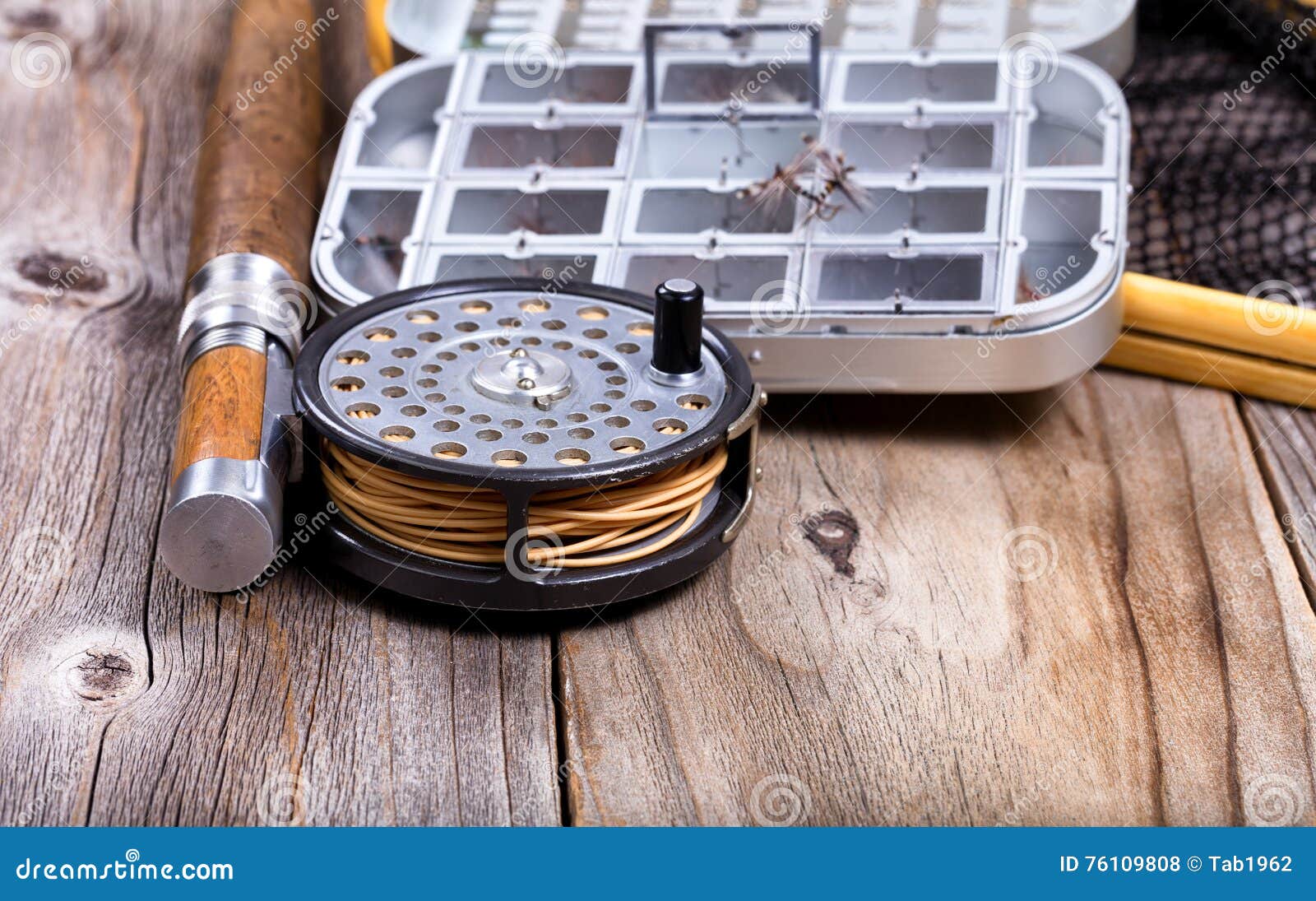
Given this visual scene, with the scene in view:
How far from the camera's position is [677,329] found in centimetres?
126

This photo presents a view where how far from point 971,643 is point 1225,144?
962mm

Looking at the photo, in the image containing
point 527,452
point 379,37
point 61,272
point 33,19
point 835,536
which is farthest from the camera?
point 33,19

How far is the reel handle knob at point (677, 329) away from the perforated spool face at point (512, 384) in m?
0.01

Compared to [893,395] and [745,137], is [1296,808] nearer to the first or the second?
[893,395]

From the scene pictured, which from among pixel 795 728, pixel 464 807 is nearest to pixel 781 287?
pixel 795 728

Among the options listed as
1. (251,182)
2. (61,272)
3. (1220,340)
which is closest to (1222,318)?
(1220,340)

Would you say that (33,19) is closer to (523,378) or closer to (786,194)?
(786,194)

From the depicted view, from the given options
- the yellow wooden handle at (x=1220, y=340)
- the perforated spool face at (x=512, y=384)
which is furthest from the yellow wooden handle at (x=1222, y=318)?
the perforated spool face at (x=512, y=384)

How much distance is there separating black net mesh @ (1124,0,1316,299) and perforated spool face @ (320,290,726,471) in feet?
2.31

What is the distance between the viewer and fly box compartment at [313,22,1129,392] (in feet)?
4.69

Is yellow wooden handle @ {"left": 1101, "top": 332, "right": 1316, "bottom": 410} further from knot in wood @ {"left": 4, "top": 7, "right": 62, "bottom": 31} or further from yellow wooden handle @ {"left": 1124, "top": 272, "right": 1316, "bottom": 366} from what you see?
knot in wood @ {"left": 4, "top": 7, "right": 62, "bottom": 31}

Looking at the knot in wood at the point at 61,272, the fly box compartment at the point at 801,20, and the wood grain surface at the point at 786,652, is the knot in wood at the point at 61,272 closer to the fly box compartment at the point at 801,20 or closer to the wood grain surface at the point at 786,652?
the wood grain surface at the point at 786,652

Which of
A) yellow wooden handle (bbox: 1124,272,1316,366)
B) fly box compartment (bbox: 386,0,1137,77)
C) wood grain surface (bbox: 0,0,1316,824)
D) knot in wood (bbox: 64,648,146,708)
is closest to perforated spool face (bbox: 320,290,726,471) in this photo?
wood grain surface (bbox: 0,0,1316,824)

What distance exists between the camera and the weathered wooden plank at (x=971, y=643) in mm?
1118
